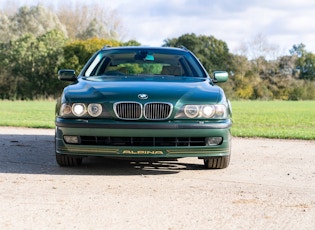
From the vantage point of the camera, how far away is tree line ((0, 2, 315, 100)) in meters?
57.8

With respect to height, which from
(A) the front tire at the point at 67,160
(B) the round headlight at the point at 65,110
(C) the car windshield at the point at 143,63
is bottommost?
(A) the front tire at the point at 67,160

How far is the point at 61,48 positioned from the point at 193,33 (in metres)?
24.2

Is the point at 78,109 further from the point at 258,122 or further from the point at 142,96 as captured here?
the point at 258,122

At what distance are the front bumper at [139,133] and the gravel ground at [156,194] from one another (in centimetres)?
28

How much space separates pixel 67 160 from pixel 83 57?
175 ft

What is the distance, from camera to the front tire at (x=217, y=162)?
691cm

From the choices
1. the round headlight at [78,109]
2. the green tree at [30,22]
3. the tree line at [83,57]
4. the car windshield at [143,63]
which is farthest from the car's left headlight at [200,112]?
the green tree at [30,22]

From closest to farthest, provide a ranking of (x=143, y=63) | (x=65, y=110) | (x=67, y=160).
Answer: (x=65, y=110), (x=67, y=160), (x=143, y=63)

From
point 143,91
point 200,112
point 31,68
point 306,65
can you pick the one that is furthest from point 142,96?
point 306,65

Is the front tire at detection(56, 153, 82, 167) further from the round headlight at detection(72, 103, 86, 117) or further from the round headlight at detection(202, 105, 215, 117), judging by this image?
the round headlight at detection(202, 105, 215, 117)

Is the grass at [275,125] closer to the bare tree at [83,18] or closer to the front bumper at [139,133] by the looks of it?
the front bumper at [139,133]

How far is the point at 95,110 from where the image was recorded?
20.9 ft

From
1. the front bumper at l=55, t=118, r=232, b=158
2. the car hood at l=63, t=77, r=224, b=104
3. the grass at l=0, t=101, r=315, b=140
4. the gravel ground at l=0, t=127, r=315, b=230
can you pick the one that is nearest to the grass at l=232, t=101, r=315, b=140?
the grass at l=0, t=101, r=315, b=140

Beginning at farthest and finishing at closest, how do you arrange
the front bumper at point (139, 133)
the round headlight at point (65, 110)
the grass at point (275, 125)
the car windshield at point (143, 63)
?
the grass at point (275, 125), the car windshield at point (143, 63), the round headlight at point (65, 110), the front bumper at point (139, 133)
